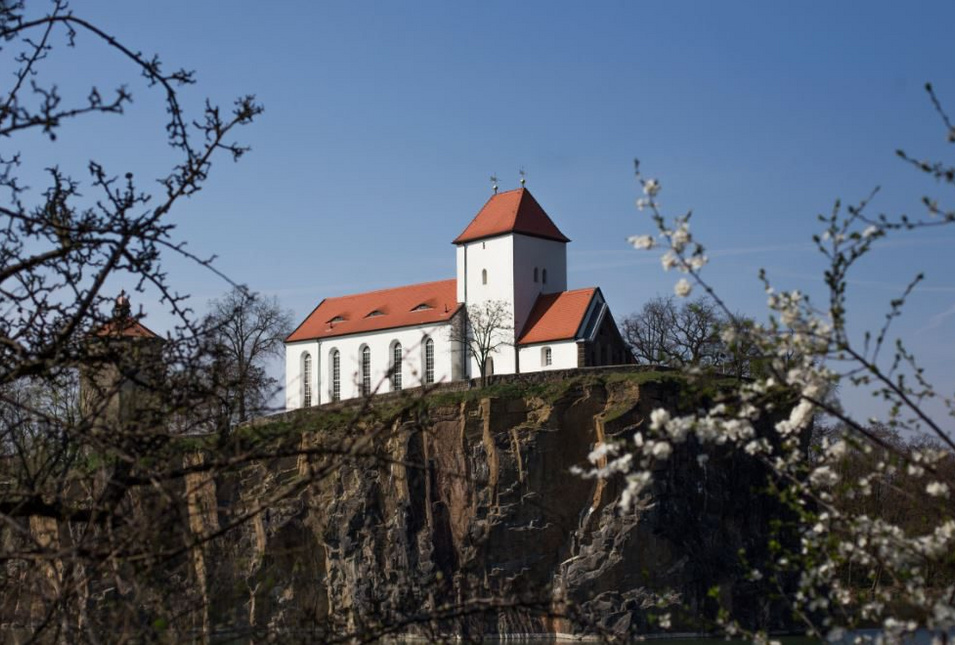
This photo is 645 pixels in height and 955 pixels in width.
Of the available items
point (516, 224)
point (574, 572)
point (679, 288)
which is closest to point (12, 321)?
point (679, 288)

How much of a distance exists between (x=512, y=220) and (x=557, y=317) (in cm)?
542

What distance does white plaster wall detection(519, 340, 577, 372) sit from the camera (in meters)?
49.7

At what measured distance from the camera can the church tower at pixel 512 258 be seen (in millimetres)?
52719

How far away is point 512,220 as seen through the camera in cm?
5372

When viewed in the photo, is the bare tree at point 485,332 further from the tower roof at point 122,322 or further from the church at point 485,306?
the tower roof at point 122,322

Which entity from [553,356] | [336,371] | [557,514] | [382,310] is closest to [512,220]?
[553,356]

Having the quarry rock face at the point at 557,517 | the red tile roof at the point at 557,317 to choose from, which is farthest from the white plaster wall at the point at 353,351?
the quarry rock face at the point at 557,517

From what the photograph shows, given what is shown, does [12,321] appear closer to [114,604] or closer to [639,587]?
[114,604]

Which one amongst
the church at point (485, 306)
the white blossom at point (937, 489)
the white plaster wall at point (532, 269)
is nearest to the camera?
the white blossom at point (937, 489)

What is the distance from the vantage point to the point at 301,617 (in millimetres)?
4191

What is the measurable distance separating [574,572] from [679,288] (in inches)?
1540

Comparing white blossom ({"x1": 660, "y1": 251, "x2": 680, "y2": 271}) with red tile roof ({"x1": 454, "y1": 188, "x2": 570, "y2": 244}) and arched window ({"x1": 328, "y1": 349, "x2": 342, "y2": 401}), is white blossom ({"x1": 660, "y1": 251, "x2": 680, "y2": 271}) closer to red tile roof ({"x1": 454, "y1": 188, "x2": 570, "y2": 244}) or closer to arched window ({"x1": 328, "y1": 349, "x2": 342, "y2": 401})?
red tile roof ({"x1": 454, "y1": 188, "x2": 570, "y2": 244})

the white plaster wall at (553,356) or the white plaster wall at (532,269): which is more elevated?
the white plaster wall at (532,269)

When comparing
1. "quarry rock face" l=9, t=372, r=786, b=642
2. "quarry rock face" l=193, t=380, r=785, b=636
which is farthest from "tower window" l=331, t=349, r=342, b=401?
"quarry rock face" l=9, t=372, r=786, b=642
